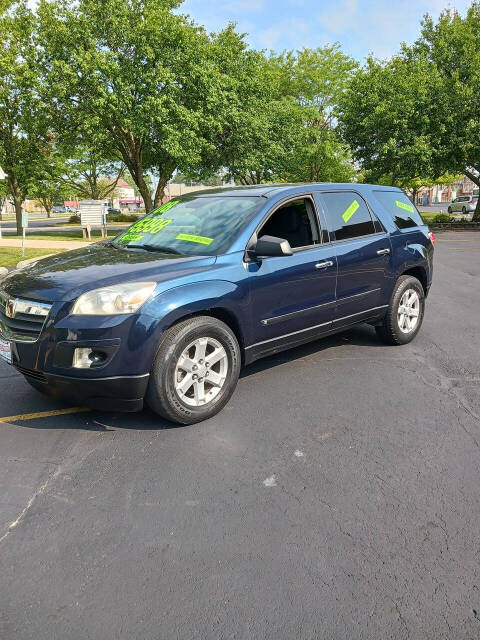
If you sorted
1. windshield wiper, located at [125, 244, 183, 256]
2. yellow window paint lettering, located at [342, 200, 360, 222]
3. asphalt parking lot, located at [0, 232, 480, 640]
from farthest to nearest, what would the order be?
1. yellow window paint lettering, located at [342, 200, 360, 222]
2. windshield wiper, located at [125, 244, 183, 256]
3. asphalt parking lot, located at [0, 232, 480, 640]

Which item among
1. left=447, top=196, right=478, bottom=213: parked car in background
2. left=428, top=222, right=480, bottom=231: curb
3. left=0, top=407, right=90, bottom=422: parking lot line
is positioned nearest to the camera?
left=0, top=407, right=90, bottom=422: parking lot line

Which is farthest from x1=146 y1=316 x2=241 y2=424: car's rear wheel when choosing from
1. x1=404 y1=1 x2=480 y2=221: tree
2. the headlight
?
x1=404 y1=1 x2=480 y2=221: tree

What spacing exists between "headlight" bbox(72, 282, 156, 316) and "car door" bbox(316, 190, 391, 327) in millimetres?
2122

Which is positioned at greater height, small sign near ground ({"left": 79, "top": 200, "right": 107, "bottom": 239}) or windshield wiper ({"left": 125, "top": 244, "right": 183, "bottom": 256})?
small sign near ground ({"left": 79, "top": 200, "right": 107, "bottom": 239})

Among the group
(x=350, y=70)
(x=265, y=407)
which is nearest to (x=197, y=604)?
(x=265, y=407)

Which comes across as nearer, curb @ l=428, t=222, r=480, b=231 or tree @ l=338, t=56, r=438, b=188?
tree @ l=338, t=56, r=438, b=188

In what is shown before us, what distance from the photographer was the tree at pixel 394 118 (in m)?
24.0

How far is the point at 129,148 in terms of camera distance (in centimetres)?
2617

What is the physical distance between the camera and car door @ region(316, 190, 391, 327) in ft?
15.6

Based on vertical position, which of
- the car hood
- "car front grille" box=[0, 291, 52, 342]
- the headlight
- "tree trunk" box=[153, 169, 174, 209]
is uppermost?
"tree trunk" box=[153, 169, 174, 209]

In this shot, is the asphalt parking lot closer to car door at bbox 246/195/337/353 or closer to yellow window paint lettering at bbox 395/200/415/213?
car door at bbox 246/195/337/353

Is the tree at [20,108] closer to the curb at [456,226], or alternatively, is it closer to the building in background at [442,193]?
the curb at [456,226]

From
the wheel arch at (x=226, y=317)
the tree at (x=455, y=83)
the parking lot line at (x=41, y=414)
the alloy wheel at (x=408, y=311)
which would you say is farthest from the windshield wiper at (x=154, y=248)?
the tree at (x=455, y=83)

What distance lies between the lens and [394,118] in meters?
24.0
